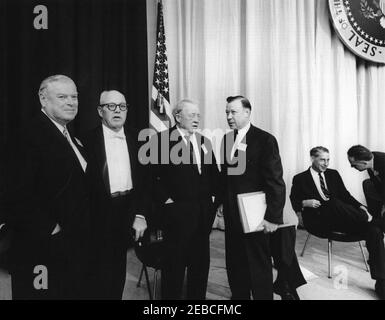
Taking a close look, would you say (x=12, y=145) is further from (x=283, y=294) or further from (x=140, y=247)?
(x=283, y=294)

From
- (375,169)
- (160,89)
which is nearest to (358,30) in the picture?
(375,169)

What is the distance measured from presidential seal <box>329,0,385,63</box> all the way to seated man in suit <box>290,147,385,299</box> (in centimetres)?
96

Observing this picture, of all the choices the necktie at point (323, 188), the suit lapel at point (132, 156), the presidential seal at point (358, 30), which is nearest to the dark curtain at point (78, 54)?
the suit lapel at point (132, 156)

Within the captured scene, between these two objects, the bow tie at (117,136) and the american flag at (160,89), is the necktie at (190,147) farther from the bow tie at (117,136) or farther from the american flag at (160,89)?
the american flag at (160,89)

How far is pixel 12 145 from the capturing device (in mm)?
1353

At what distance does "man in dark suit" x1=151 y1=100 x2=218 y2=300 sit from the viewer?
168 centimetres

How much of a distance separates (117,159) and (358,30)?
225 centimetres

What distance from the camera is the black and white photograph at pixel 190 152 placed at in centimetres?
148

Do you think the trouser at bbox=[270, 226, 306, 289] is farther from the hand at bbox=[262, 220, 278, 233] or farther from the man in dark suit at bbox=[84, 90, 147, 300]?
the man in dark suit at bbox=[84, 90, 147, 300]

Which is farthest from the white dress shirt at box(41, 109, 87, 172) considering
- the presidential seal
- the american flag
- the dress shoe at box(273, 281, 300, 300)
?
the presidential seal

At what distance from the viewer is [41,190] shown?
1381mm

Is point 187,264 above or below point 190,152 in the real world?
below

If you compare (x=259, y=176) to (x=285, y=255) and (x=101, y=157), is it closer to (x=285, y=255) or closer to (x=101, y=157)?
(x=285, y=255)

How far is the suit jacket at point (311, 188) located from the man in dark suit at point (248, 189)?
752 millimetres
